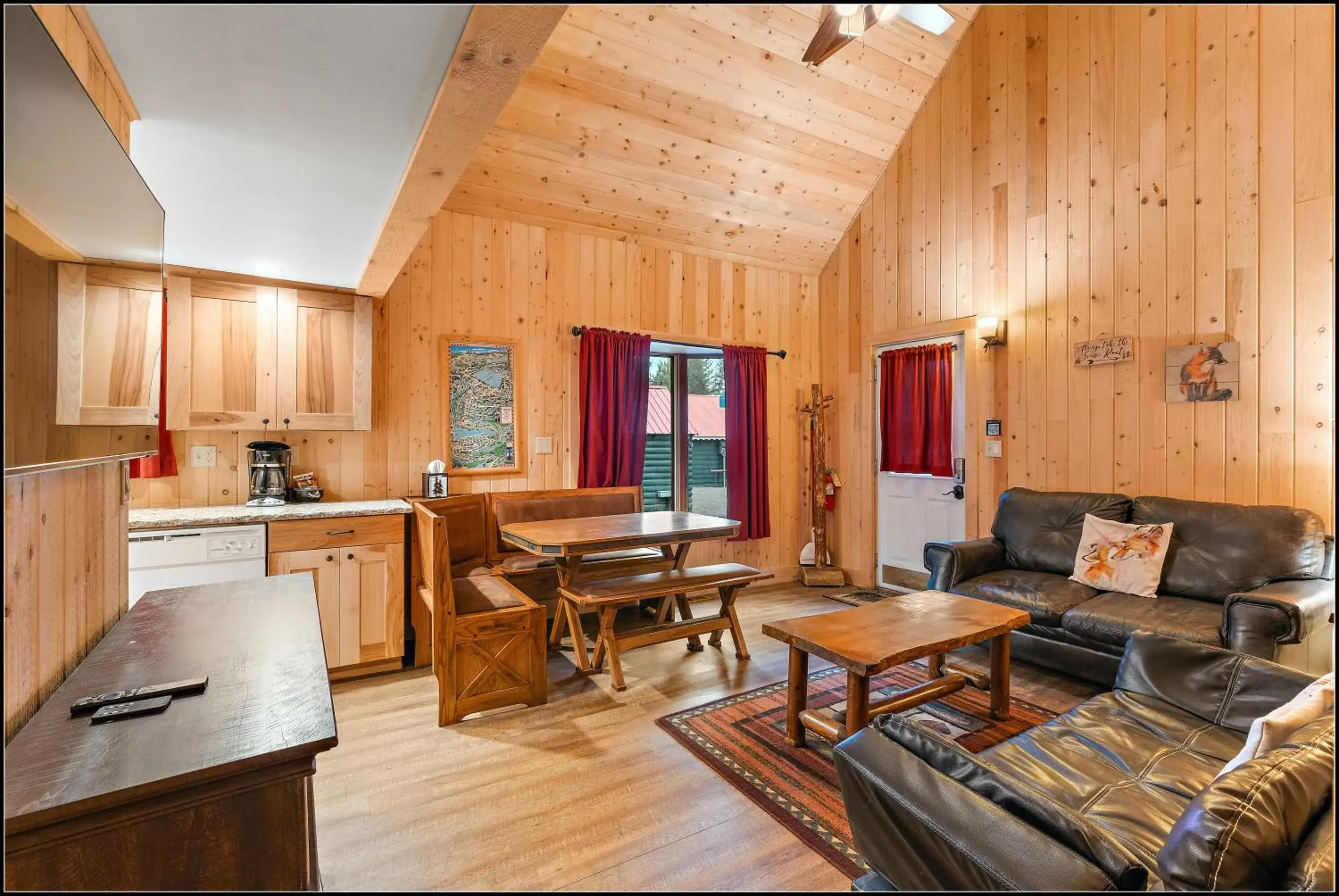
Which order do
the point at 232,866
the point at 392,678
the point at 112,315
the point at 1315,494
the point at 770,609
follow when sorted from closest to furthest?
the point at 232,866 < the point at 112,315 < the point at 1315,494 < the point at 392,678 < the point at 770,609

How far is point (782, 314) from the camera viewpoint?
563 cm

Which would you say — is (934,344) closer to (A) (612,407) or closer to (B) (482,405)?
(A) (612,407)

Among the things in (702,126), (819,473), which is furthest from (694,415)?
(702,126)

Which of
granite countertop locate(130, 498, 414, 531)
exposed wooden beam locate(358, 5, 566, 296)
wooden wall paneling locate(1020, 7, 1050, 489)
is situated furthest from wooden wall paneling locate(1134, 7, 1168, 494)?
granite countertop locate(130, 498, 414, 531)

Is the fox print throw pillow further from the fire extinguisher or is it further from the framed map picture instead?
the framed map picture

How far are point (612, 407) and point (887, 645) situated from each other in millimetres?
2889

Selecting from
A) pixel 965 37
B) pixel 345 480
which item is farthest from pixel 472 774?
pixel 965 37

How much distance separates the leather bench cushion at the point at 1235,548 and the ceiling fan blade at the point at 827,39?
3218 mm

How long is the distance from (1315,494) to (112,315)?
16.7ft

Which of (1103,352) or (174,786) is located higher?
(1103,352)

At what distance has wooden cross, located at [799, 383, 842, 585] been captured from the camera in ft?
18.1

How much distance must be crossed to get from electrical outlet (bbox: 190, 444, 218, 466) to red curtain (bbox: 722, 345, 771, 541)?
149 inches

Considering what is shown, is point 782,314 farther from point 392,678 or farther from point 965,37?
point 392,678

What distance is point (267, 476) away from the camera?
3.38m
